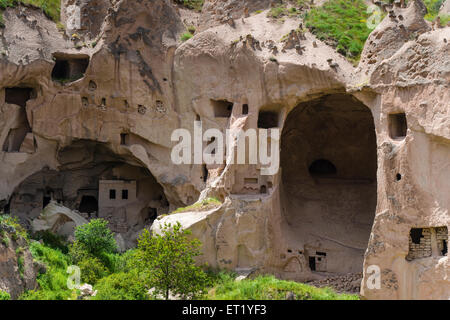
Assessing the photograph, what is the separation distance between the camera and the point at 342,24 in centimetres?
2798

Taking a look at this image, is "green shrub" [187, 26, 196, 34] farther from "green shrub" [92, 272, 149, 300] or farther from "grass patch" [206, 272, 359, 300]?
"grass patch" [206, 272, 359, 300]

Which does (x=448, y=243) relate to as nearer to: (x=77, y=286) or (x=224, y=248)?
(x=224, y=248)

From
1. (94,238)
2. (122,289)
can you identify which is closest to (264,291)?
(122,289)

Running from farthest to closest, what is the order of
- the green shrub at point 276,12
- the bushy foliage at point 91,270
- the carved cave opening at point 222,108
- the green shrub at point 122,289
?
the green shrub at point 276,12
the carved cave opening at point 222,108
the bushy foliage at point 91,270
the green shrub at point 122,289

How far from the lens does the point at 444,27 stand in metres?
22.7

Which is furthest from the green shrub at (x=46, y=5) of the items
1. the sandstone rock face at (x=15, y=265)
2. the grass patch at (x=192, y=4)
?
the sandstone rock face at (x=15, y=265)

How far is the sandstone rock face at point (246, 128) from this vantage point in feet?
73.1

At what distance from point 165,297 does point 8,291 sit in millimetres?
5107

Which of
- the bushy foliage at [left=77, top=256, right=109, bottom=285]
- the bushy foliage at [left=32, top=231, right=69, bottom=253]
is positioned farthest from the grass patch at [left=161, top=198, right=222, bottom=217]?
the bushy foliage at [left=32, top=231, right=69, bottom=253]

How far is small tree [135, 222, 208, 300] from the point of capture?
67.9ft

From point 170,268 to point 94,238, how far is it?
597 cm

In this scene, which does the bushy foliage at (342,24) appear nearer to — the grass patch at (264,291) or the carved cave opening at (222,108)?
the carved cave opening at (222,108)

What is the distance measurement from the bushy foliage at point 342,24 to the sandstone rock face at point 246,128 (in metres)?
0.74
